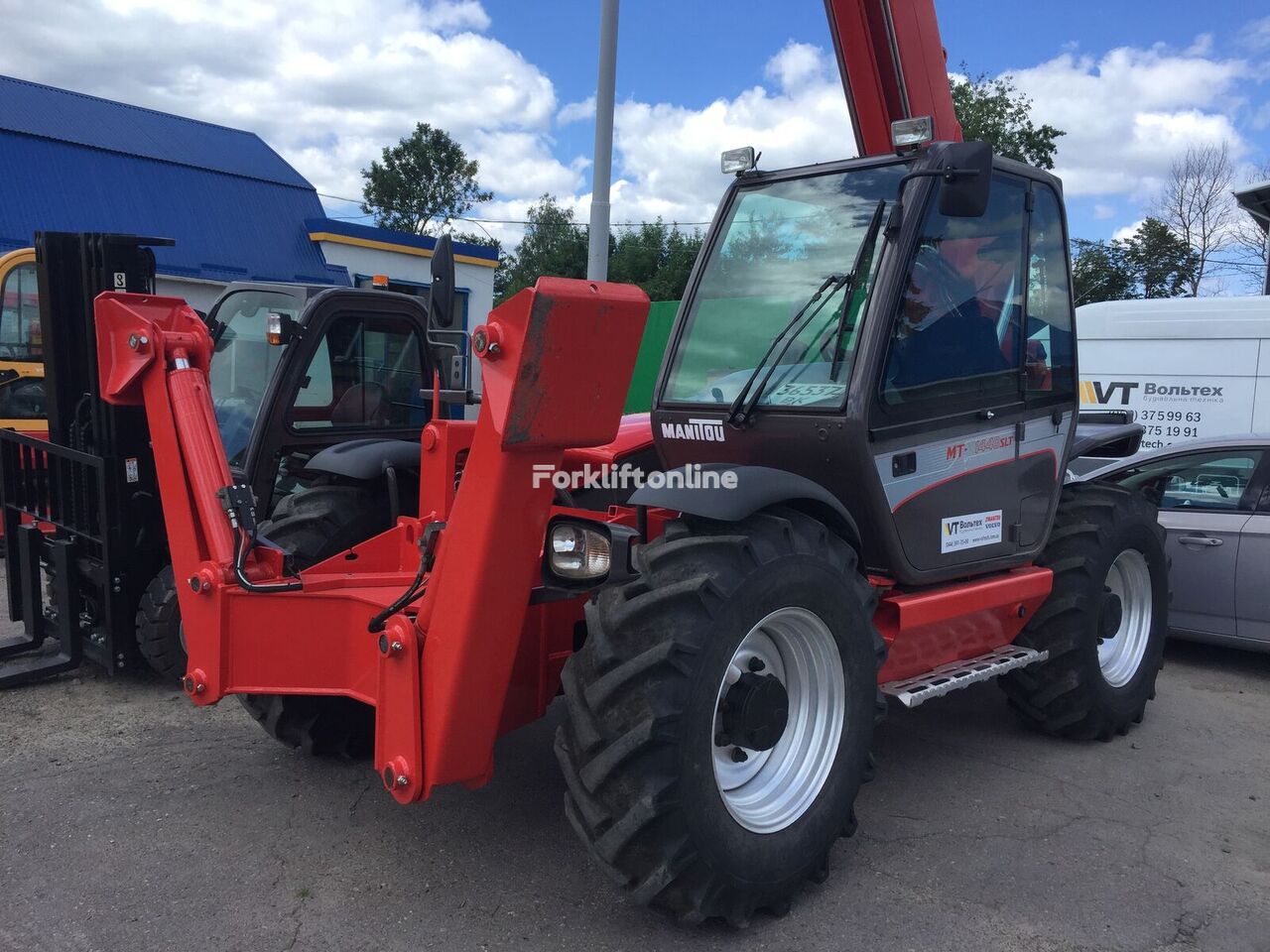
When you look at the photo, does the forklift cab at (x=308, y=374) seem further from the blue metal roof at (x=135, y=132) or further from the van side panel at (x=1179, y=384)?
the blue metal roof at (x=135, y=132)

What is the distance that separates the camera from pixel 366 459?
461 centimetres

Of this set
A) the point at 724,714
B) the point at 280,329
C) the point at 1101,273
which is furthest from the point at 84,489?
the point at 1101,273

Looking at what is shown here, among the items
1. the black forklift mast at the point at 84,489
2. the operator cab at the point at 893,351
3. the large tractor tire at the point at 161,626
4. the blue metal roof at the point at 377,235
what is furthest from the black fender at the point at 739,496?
the blue metal roof at the point at 377,235

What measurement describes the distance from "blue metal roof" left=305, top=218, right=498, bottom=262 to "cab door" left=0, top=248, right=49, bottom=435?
36.5ft

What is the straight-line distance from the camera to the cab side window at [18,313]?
8320 mm

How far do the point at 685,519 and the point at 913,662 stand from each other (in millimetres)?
1417

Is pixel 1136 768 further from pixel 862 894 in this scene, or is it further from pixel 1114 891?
pixel 862 894

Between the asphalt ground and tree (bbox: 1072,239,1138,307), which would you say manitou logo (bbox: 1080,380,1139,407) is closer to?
the asphalt ground

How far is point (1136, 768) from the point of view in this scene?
15.3 ft

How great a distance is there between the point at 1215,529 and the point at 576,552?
4947 millimetres

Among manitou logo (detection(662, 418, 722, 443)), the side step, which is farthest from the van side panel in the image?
manitou logo (detection(662, 418, 722, 443))

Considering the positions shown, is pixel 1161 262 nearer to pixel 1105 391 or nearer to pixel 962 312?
pixel 1105 391

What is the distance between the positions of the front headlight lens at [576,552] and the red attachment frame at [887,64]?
233 cm

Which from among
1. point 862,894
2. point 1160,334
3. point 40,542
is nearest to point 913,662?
point 862,894
